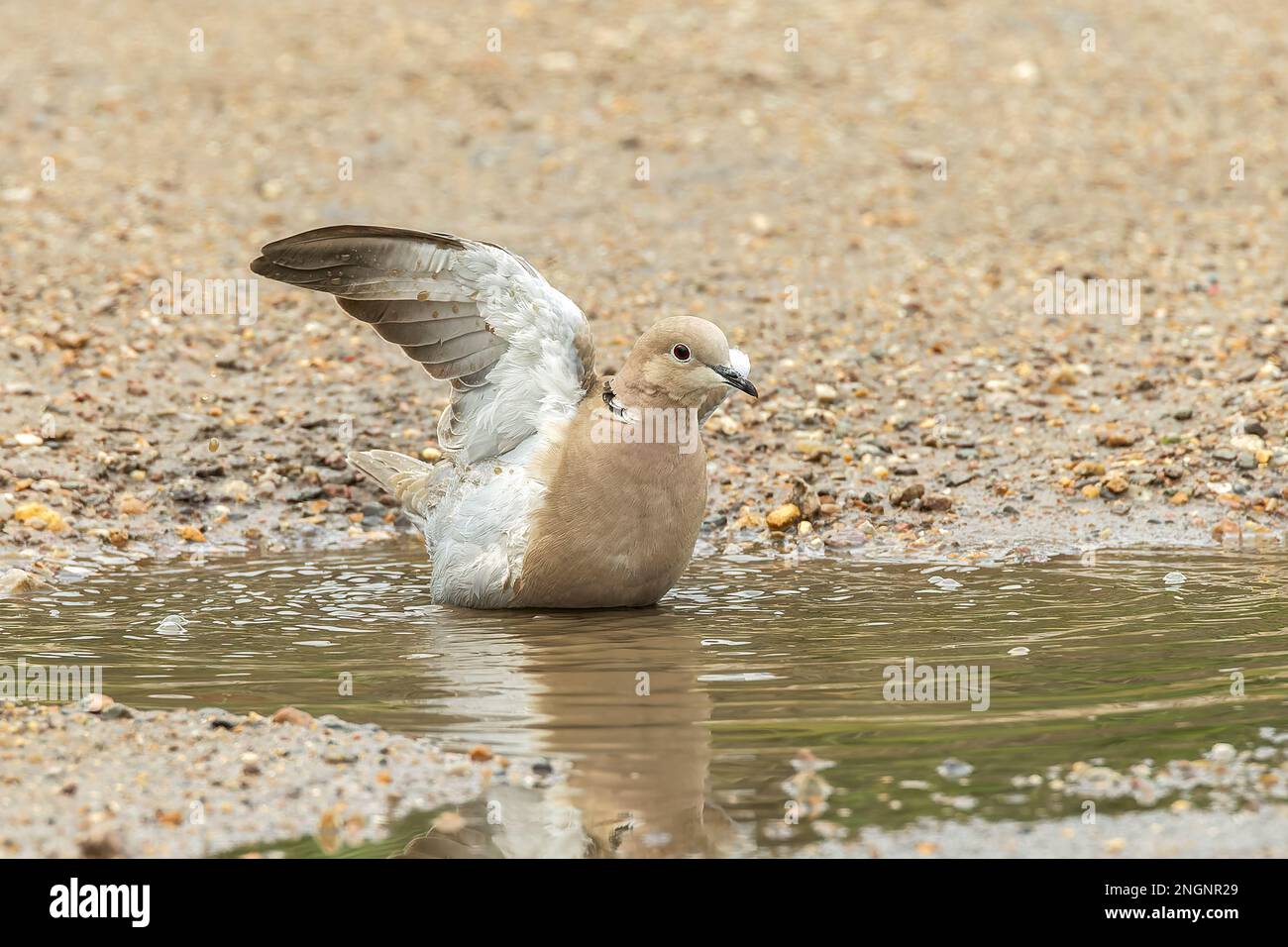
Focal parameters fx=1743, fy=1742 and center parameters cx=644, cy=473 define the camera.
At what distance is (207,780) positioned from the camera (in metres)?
4.96

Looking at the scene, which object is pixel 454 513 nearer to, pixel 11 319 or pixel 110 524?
pixel 110 524

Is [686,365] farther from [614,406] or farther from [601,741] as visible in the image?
[601,741]

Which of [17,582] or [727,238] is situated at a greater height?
[727,238]

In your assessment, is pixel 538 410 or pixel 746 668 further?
pixel 538 410

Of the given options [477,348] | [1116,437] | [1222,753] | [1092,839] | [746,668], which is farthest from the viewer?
[1116,437]

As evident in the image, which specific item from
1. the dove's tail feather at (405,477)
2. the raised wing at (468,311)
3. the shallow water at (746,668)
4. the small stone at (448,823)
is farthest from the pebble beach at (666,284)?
the raised wing at (468,311)

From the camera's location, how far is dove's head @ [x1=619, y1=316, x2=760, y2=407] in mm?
6977

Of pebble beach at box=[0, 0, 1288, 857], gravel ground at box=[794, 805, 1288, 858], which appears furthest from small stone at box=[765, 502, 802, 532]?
gravel ground at box=[794, 805, 1288, 858]

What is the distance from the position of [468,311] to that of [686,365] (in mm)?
949

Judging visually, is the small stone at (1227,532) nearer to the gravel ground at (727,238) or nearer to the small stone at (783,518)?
the gravel ground at (727,238)

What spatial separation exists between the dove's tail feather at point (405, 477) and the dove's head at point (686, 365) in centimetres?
122

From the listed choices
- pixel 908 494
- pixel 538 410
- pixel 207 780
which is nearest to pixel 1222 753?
pixel 207 780

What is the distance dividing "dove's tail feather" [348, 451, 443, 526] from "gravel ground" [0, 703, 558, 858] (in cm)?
237

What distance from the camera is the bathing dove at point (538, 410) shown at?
701 cm
